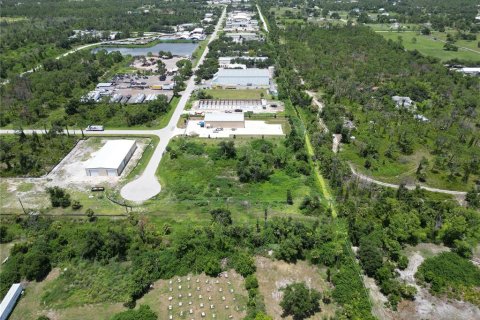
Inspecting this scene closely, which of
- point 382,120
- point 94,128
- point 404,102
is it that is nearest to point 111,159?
point 94,128

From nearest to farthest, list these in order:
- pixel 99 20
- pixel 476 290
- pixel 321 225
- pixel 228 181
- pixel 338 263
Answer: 1. pixel 476 290
2. pixel 338 263
3. pixel 321 225
4. pixel 228 181
5. pixel 99 20

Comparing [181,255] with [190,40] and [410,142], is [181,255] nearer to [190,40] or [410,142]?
[410,142]

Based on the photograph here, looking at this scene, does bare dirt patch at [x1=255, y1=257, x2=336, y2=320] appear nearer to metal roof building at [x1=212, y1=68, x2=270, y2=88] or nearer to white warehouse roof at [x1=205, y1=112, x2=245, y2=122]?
white warehouse roof at [x1=205, y1=112, x2=245, y2=122]

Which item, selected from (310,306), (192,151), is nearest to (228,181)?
(192,151)

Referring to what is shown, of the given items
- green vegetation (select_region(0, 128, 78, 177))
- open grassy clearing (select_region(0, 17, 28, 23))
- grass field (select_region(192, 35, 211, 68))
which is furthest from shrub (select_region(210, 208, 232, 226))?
open grassy clearing (select_region(0, 17, 28, 23))

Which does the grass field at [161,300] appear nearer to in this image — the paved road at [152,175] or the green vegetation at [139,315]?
the green vegetation at [139,315]
